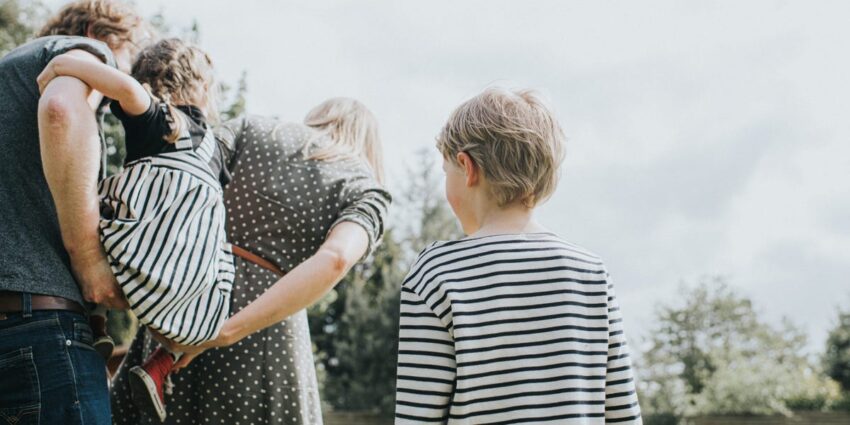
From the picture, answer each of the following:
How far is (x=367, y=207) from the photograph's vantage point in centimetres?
264

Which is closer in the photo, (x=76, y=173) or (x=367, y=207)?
(x=76, y=173)

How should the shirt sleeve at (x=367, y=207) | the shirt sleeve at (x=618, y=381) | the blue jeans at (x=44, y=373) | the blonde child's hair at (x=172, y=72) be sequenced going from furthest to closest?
the shirt sleeve at (x=367, y=207) < the blonde child's hair at (x=172, y=72) < the shirt sleeve at (x=618, y=381) < the blue jeans at (x=44, y=373)

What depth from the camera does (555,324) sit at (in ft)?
6.27

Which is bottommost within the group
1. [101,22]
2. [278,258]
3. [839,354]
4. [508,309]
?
[508,309]

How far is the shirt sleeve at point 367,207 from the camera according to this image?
8.54 feet

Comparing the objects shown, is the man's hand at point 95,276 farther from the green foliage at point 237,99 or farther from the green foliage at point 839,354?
the green foliage at point 839,354

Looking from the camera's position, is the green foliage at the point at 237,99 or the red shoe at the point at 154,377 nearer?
the red shoe at the point at 154,377

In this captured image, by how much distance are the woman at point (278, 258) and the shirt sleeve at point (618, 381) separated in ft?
2.85

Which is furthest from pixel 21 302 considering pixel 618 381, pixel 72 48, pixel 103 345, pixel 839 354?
pixel 839 354

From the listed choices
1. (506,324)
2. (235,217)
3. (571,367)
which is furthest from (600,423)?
(235,217)

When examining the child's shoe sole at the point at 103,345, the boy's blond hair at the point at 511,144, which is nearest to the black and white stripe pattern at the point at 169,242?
the child's shoe sole at the point at 103,345

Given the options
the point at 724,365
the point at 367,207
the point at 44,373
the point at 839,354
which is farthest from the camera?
the point at 839,354

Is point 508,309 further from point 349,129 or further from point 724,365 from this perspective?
point 724,365

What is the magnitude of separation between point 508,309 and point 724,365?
29.5 m
